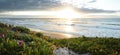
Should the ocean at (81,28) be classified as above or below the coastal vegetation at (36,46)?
below

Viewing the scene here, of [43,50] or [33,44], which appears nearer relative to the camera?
[43,50]

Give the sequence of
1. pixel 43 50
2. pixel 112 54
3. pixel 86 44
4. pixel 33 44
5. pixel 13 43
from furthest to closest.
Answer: pixel 86 44, pixel 112 54, pixel 33 44, pixel 13 43, pixel 43 50

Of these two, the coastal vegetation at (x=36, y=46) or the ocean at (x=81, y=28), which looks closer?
the coastal vegetation at (x=36, y=46)

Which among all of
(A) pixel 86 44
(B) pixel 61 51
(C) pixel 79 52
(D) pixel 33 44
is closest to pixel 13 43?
(D) pixel 33 44

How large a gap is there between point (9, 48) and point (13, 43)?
319 mm

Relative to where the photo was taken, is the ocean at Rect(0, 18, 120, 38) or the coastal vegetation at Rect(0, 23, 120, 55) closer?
the coastal vegetation at Rect(0, 23, 120, 55)

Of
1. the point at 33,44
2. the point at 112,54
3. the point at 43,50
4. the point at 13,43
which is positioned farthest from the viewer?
the point at 112,54

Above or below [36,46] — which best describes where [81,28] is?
below

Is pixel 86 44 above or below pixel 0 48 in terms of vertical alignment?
below

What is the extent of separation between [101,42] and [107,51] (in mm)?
2341

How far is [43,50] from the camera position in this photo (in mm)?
8250

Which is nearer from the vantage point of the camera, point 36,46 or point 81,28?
point 36,46

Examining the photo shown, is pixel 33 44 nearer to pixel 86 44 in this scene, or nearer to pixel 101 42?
pixel 86 44

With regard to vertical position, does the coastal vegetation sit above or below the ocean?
above
